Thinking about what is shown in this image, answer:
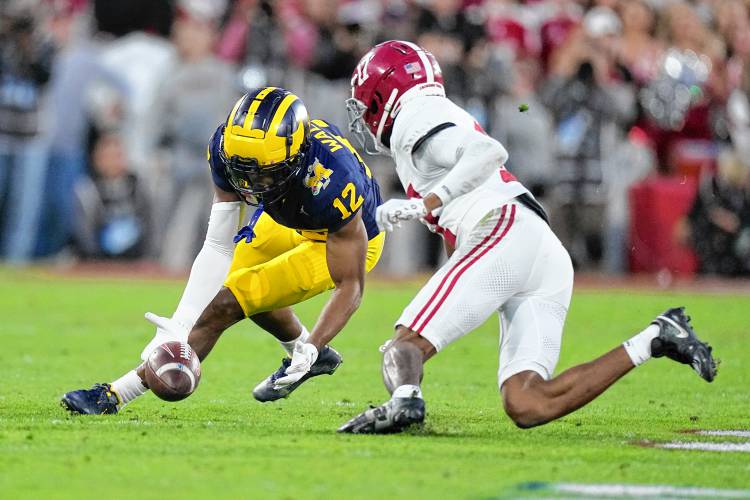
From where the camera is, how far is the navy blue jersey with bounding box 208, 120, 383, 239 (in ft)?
20.4

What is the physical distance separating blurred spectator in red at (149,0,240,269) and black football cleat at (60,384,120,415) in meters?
8.06

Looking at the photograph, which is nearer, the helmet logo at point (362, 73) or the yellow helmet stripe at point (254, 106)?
Result: the yellow helmet stripe at point (254, 106)

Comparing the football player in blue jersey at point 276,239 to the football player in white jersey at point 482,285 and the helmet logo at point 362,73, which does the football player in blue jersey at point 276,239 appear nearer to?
the helmet logo at point 362,73

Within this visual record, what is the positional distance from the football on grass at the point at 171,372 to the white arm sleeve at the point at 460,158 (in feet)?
4.35

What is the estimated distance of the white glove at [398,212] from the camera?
540 centimetres

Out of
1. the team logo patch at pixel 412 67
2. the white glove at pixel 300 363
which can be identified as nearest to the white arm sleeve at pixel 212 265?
the white glove at pixel 300 363

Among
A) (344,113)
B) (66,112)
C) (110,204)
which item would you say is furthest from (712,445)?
(66,112)

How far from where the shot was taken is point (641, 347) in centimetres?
577

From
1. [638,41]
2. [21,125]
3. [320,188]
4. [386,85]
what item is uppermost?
[386,85]

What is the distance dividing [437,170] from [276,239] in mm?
1150

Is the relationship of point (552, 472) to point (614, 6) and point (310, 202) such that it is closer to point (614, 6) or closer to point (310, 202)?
point (310, 202)

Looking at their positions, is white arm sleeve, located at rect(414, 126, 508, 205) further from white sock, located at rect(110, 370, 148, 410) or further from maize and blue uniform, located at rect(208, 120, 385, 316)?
white sock, located at rect(110, 370, 148, 410)

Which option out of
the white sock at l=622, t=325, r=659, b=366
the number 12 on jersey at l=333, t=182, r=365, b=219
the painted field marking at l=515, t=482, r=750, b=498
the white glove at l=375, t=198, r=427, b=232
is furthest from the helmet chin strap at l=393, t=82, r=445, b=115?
the painted field marking at l=515, t=482, r=750, b=498

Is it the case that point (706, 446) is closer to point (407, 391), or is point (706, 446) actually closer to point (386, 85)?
point (407, 391)
